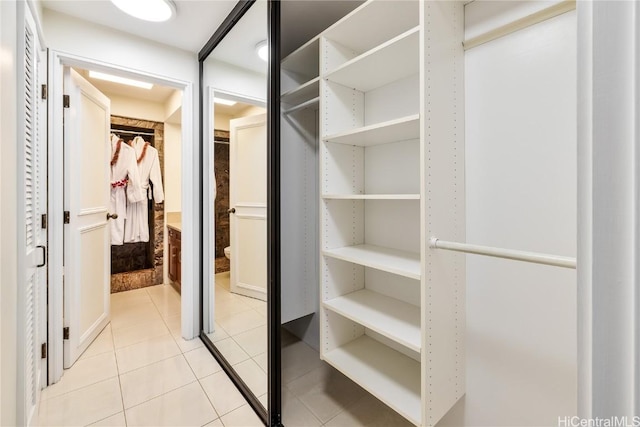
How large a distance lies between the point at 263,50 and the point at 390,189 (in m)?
1.08

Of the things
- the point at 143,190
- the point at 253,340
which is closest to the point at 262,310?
the point at 253,340

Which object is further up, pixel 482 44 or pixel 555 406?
pixel 482 44

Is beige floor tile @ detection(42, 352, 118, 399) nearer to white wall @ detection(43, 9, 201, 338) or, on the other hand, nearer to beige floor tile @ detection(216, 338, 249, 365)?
white wall @ detection(43, 9, 201, 338)

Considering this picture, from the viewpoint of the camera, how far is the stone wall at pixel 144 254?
11.9ft

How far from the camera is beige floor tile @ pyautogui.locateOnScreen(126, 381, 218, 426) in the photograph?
1539 mm

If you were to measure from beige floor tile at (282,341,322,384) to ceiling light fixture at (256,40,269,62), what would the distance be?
1.99 meters

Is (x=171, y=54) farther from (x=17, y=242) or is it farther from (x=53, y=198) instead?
(x=17, y=242)

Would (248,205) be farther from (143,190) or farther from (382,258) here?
(143,190)

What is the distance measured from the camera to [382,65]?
4.53 ft

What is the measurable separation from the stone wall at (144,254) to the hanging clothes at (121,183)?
0.27 m

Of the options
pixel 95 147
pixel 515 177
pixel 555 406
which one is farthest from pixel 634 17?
pixel 95 147

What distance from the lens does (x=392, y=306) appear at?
1.50 meters

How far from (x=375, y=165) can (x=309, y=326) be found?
4.56 ft

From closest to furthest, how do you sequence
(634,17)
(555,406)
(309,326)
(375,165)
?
1. (634,17)
2. (555,406)
3. (375,165)
4. (309,326)
